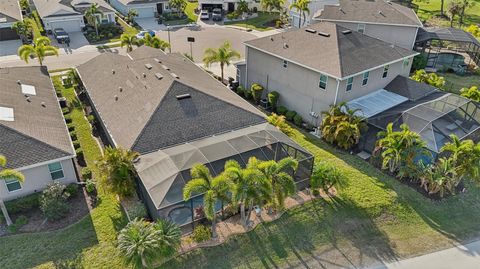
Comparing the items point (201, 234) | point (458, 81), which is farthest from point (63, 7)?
point (458, 81)

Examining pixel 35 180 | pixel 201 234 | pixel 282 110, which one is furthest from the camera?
pixel 282 110

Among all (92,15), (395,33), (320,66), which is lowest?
(92,15)

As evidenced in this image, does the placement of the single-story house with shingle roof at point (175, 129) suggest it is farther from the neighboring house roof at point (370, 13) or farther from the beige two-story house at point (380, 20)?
the neighboring house roof at point (370, 13)

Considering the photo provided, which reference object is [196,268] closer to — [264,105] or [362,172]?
[362,172]

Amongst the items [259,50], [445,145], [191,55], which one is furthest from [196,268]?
[191,55]

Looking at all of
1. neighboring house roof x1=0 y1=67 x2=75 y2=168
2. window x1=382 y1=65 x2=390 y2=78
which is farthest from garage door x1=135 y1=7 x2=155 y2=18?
window x1=382 y1=65 x2=390 y2=78

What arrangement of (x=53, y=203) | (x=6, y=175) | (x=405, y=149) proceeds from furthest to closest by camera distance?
1. (x=405, y=149)
2. (x=53, y=203)
3. (x=6, y=175)

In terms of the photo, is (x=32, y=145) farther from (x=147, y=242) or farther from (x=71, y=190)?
(x=147, y=242)
